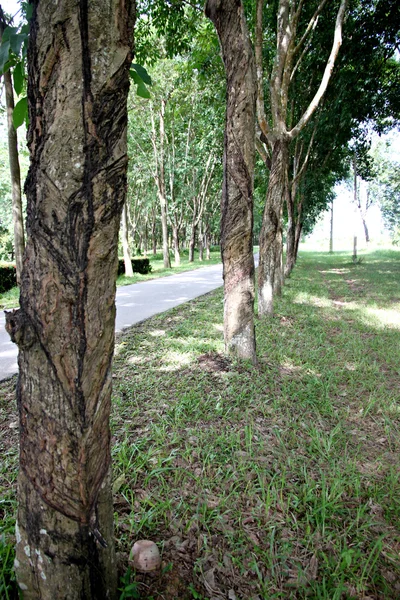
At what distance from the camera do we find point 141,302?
374 inches

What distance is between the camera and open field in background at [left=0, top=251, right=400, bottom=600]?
1.83 metres

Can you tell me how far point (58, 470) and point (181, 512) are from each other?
1198 mm

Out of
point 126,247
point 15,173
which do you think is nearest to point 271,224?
point 15,173

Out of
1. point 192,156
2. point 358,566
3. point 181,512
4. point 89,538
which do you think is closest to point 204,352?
point 181,512

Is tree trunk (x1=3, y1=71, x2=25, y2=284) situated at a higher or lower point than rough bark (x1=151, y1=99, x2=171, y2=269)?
A: lower

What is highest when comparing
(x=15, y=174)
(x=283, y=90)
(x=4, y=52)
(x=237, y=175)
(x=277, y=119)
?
(x=283, y=90)

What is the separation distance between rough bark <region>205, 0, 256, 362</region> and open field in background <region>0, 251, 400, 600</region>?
0.54 metres

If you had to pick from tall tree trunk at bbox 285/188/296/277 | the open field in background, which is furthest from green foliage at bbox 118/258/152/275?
the open field in background

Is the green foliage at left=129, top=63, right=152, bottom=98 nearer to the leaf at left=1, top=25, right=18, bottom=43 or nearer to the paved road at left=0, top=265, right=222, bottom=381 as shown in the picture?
the leaf at left=1, top=25, right=18, bottom=43

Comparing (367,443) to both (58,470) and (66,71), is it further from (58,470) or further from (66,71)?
(66,71)

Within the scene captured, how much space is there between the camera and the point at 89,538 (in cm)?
141

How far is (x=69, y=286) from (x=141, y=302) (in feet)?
27.4

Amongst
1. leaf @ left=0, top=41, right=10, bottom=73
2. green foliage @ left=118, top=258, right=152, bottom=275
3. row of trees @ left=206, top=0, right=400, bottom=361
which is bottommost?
green foliage @ left=118, top=258, right=152, bottom=275

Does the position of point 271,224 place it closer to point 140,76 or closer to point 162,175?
point 140,76
